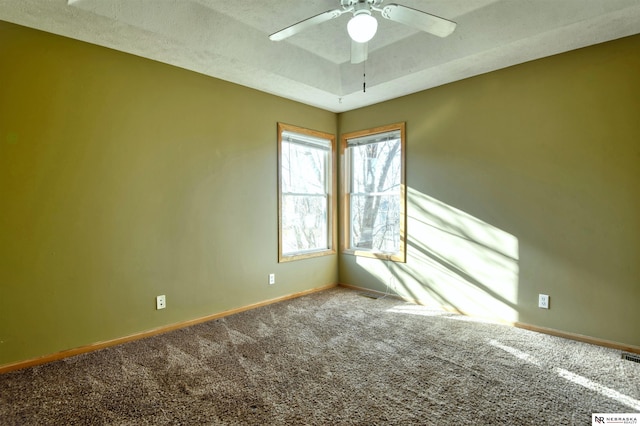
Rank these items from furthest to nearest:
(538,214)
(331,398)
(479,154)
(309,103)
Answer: (309,103)
(479,154)
(538,214)
(331,398)

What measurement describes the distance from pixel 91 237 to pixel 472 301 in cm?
368

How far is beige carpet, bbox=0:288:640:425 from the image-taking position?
6.30 feet

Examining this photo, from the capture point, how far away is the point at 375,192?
4.50m

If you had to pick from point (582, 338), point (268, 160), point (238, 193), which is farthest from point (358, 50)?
point (582, 338)

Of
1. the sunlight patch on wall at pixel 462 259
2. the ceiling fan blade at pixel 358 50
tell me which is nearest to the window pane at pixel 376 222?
the sunlight patch on wall at pixel 462 259

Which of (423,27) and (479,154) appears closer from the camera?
Answer: (423,27)

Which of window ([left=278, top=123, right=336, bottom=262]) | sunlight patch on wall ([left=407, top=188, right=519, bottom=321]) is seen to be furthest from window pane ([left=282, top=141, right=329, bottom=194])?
sunlight patch on wall ([left=407, top=188, right=519, bottom=321])

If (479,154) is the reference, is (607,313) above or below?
below

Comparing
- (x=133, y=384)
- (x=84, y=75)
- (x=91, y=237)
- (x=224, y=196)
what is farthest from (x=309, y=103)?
(x=133, y=384)

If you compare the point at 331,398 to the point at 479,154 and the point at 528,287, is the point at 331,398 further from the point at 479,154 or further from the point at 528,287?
the point at 479,154

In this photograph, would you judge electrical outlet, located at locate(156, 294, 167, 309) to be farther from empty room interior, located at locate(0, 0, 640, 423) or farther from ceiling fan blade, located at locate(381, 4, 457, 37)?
ceiling fan blade, located at locate(381, 4, 457, 37)

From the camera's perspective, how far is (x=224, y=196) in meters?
3.62

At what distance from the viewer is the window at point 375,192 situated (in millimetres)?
4219

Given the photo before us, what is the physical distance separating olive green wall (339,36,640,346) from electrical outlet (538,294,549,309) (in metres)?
0.05
